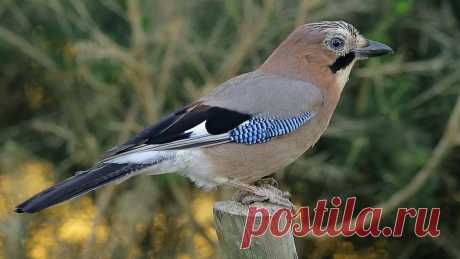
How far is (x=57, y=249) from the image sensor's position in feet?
16.4

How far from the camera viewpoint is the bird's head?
4.57m

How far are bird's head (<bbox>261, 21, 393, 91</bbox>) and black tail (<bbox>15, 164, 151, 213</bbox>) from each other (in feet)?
3.12

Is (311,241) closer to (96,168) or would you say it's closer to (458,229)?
(458,229)

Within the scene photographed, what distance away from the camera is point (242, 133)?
4.31 m

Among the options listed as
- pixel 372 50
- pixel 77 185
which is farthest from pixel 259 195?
pixel 372 50

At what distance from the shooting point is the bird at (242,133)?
420 centimetres

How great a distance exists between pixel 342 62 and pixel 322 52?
119 mm

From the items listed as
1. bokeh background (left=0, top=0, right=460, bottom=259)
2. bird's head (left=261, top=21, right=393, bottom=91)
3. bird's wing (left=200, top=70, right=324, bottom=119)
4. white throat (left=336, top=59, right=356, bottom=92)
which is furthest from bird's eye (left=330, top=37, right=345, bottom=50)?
bokeh background (left=0, top=0, right=460, bottom=259)

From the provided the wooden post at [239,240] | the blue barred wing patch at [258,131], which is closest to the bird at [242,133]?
the blue barred wing patch at [258,131]

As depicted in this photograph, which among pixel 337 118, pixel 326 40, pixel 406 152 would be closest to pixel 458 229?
pixel 406 152

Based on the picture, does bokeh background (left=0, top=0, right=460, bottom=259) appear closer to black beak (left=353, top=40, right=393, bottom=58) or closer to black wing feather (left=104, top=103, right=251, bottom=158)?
black beak (left=353, top=40, right=393, bottom=58)

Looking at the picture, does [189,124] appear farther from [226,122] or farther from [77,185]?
[77,185]

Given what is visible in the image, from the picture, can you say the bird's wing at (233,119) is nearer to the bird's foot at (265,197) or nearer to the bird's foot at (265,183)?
the bird's foot at (265,197)

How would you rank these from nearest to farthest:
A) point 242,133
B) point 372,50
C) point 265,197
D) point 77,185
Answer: point 77,185 < point 265,197 < point 242,133 < point 372,50
